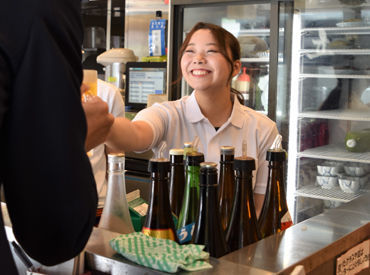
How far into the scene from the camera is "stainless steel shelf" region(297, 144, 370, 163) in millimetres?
3281

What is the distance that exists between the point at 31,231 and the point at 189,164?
45 cm

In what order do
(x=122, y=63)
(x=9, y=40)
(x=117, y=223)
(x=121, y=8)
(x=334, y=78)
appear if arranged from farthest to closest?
(x=121, y=8) < (x=122, y=63) < (x=334, y=78) < (x=117, y=223) < (x=9, y=40)

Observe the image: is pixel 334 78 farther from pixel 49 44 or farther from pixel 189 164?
pixel 49 44

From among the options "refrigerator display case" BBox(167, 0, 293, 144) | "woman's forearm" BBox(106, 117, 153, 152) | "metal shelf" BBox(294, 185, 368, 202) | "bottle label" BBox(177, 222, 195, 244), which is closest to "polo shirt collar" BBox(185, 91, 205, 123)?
"woman's forearm" BBox(106, 117, 153, 152)

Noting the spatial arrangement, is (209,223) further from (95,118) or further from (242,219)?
(95,118)

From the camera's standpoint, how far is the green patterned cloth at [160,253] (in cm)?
67

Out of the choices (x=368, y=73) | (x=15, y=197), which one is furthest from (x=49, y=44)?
(x=368, y=73)

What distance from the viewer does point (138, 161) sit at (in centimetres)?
372

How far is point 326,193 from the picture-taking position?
345 centimetres

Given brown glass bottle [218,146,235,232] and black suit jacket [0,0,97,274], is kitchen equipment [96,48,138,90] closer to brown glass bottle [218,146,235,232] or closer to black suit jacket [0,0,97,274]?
brown glass bottle [218,146,235,232]

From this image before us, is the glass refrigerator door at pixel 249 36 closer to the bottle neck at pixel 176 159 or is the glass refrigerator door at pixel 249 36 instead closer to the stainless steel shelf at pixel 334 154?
the stainless steel shelf at pixel 334 154

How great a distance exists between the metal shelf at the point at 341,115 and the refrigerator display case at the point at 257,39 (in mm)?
167

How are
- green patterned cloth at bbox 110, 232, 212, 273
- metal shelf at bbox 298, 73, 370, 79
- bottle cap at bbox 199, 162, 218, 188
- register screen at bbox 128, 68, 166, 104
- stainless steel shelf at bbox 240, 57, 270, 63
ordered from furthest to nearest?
1. register screen at bbox 128, 68, 166, 104
2. stainless steel shelf at bbox 240, 57, 270, 63
3. metal shelf at bbox 298, 73, 370, 79
4. bottle cap at bbox 199, 162, 218, 188
5. green patterned cloth at bbox 110, 232, 212, 273

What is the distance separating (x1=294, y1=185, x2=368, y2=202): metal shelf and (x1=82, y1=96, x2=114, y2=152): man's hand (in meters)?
2.84
